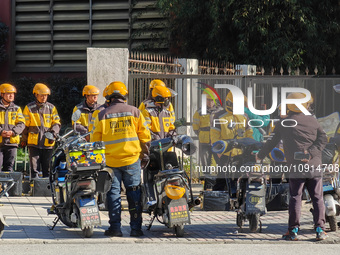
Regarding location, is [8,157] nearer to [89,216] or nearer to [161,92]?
[161,92]

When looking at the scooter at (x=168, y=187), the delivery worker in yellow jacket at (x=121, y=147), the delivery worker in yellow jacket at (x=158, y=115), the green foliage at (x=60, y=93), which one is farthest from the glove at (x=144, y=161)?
the green foliage at (x=60, y=93)

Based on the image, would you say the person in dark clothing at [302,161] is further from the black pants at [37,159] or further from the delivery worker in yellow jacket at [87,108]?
the black pants at [37,159]

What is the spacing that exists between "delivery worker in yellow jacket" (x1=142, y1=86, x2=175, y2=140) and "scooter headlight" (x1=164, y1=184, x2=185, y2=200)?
224 cm

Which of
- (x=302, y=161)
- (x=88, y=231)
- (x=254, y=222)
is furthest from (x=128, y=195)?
(x=302, y=161)

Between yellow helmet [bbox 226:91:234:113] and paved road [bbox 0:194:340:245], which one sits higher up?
yellow helmet [bbox 226:91:234:113]

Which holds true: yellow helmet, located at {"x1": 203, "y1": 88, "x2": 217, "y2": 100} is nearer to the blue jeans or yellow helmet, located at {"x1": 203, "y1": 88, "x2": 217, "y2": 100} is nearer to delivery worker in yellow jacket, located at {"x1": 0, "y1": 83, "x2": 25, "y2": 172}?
delivery worker in yellow jacket, located at {"x1": 0, "y1": 83, "x2": 25, "y2": 172}

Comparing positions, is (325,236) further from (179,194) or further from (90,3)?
(90,3)

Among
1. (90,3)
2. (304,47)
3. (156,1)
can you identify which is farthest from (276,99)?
(90,3)

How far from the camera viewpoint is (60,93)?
1938cm

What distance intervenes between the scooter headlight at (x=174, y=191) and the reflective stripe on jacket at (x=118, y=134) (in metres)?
0.54

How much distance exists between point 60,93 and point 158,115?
8497 millimetres

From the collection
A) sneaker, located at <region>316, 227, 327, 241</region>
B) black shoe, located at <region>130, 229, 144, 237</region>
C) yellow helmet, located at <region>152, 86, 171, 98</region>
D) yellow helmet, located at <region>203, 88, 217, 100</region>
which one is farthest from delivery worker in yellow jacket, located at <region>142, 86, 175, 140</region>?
sneaker, located at <region>316, 227, 327, 241</region>

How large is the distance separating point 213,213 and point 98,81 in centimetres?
334

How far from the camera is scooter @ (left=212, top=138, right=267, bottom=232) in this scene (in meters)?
9.16
